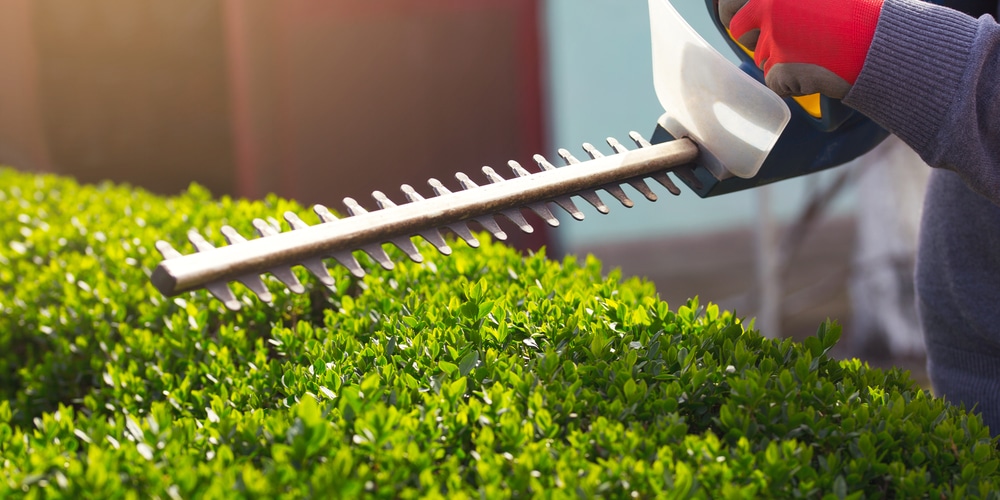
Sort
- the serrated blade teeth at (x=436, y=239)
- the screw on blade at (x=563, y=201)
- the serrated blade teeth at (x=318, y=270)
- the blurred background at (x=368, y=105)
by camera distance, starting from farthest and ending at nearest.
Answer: the blurred background at (x=368, y=105) → the screw on blade at (x=563, y=201) → the serrated blade teeth at (x=436, y=239) → the serrated blade teeth at (x=318, y=270)

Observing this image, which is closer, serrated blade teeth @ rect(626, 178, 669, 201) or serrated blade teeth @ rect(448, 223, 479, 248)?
serrated blade teeth @ rect(448, 223, 479, 248)

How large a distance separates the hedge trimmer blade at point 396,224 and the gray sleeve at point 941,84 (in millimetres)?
448

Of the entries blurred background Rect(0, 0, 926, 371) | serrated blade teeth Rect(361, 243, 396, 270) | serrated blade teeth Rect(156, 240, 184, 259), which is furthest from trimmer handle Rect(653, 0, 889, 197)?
blurred background Rect(0, 0, 926, 371)

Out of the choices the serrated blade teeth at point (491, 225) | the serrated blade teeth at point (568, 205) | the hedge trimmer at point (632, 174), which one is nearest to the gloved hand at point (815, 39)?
the hedge trimmer at point (632, 174)

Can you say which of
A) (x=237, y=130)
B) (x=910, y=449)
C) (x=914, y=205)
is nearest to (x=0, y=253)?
(x=910, y=449)

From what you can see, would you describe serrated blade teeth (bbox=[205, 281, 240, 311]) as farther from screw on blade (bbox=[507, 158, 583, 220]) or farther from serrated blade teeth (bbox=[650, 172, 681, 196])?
serrated blade teeth (bbox=[650, 172, 681, 196])

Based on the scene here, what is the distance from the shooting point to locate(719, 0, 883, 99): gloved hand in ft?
5.20

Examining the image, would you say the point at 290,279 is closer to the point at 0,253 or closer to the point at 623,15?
the point at 0,253

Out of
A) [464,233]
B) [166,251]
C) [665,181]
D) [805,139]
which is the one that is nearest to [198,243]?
[166,251]

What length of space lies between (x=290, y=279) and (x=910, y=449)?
1115mm

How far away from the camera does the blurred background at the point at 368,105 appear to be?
6.60 metres

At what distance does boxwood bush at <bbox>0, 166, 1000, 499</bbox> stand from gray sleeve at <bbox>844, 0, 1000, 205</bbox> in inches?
16.8

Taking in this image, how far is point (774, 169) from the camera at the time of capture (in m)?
1.96

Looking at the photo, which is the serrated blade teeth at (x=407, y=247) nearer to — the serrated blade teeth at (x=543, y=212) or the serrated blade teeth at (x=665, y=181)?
the serrated blade teeth at (x=543, y=212)
